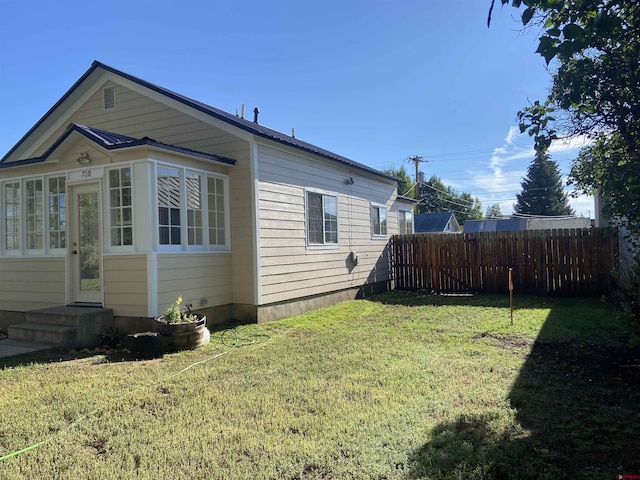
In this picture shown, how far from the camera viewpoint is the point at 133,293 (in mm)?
6812

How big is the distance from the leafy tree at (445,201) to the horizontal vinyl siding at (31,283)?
52.7m

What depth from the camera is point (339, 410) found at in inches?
145

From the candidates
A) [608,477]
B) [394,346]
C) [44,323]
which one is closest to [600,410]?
[608,477]

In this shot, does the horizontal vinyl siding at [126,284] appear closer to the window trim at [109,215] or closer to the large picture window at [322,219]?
the window trim at [109,215]

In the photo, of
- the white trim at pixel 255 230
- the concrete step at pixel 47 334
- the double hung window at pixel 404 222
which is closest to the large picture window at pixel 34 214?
the concrete step at pixel 47 334

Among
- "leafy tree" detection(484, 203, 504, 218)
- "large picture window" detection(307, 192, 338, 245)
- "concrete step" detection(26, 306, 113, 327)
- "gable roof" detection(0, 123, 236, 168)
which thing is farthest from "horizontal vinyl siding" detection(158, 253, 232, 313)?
"leafy tree" detection(484, 203, 504, 218)

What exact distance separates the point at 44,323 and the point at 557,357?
7.66 m

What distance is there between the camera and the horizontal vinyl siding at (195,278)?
6.92 m

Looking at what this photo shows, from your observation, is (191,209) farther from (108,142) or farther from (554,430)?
(554,430)

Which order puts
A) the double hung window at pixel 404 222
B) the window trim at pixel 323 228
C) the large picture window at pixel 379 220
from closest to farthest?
the window trim at pixel 323 228
the large picture window at pixel 379 220
the double hung window at pixel 404 222

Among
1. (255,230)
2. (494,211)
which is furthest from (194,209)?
(494,211)

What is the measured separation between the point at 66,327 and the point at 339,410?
491 cm

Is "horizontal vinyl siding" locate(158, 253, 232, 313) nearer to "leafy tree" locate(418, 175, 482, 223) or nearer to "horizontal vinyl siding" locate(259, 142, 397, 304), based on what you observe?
"horizontal vinyl siding" locate(259, 142, 397, 304)

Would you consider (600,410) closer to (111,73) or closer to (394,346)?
(394,346)
